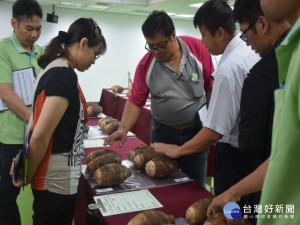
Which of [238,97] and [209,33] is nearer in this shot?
[238,97]

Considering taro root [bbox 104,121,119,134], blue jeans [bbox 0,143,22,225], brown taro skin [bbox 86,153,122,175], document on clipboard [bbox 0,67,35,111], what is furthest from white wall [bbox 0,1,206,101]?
brown taro skin [bbox 86,153,122,175]

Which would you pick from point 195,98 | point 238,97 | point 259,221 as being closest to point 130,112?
point 195,98

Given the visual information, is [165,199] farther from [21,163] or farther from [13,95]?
[13,95]

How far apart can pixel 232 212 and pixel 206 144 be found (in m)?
0.46

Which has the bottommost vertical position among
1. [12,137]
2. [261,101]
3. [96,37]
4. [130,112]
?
[12,137]

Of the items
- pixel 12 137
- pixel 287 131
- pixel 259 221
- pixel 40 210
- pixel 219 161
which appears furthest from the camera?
pixel 12 137

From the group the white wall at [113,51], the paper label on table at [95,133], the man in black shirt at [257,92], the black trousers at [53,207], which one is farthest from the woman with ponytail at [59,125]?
the white wall at [113,51]

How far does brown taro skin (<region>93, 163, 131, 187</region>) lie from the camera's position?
1.31m

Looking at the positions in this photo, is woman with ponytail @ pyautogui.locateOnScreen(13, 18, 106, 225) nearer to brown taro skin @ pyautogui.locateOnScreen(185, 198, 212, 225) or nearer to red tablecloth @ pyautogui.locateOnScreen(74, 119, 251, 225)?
red tablecloth @ pyautogui.locateOnScreen(74, 119, 251, 225)

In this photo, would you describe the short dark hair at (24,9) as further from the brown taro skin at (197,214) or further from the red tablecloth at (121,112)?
the red tablecloth at (121,112)

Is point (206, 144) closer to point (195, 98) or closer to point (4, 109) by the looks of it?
point (195, 98)

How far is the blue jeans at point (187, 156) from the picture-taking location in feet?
5.72

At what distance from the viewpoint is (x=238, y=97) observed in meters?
1.24

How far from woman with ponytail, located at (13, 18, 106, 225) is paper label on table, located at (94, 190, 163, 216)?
0.48 feet
